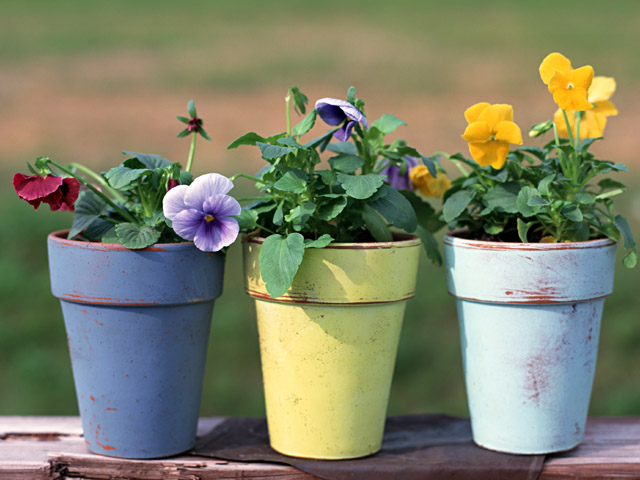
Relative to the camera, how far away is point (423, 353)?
317cm

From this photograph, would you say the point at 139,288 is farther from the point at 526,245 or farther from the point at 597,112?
the point at 597,112

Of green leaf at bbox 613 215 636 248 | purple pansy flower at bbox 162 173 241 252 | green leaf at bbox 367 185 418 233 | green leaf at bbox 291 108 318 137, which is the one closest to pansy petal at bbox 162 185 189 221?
purple pansy flower at bbox 162 173 241 252

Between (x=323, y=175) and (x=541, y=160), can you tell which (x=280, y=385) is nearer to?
(x=323, y=175)

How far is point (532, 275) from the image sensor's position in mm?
1392

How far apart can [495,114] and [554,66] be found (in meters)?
0.13

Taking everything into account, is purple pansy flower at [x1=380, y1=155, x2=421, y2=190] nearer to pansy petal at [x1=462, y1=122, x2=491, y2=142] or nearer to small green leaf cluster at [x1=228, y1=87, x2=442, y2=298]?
small green leaf cluster at [x1=228, y1=87, x2=442, y2=298]

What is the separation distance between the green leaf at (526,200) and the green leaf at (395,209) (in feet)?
0.61

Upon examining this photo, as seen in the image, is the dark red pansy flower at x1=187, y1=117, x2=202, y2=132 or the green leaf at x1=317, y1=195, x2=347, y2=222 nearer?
the green leaf at x1=317, y1=195, x2=347, y2=222

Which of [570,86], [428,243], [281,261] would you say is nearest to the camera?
[281,261]

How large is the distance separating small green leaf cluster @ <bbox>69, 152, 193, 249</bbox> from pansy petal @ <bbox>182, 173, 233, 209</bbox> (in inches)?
3.2

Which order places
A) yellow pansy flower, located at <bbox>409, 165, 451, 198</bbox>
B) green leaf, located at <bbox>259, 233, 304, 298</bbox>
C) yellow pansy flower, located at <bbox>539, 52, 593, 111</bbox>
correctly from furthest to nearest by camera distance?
yellow pansy flower, located at <bbox>409, 165, 451, 198</bbox> → yellow pansy flower, located at <bbox>539, 52, 593, 111</bbox> → green leaf, located at <bbox>259, 233, 304, 298</bbox>

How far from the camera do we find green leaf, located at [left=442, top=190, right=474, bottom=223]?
4.80ft

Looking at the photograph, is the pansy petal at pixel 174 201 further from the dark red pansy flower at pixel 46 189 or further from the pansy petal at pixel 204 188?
the dark red pansy flower at pixel 46 189

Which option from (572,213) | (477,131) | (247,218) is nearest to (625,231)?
(572,213)
